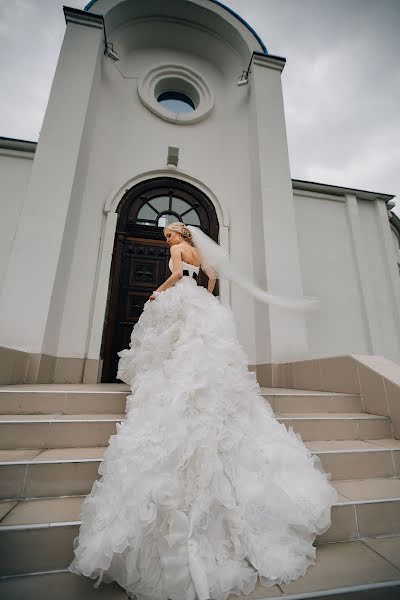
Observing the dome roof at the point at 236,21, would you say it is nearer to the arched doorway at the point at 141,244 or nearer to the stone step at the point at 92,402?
the arched doorway at the point at 141,244

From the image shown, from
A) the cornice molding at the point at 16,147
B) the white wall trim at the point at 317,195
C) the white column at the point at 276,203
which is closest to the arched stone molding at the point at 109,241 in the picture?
the white column at the point at 276,203

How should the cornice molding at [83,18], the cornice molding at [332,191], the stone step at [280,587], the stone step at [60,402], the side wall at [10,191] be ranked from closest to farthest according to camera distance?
the stone step at [280,587]
the stone step at [60,402]
the side wall at [10,191]
the cornice molding at [83,18]
the cornice molding at [332,191]

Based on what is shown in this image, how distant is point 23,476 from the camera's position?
1663 mm

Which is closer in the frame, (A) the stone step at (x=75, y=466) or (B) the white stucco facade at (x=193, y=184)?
(A) the stone step at (x=75, y=466)

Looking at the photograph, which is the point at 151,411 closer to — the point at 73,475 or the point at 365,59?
the point at 73,475

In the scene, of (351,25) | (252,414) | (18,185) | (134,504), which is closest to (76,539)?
(134,504)

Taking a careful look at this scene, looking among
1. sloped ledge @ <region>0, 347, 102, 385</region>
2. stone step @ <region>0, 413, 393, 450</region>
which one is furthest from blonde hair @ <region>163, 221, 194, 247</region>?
sloped ledge @ <region>0, 347, 102, 385</region>

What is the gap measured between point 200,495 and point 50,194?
15.6 ft

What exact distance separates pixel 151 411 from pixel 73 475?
2.31ft

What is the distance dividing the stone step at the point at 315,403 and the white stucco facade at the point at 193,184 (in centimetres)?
137

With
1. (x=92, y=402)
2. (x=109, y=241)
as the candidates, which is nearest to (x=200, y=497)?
(x=92, y=402)

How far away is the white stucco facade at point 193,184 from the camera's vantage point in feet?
13.9

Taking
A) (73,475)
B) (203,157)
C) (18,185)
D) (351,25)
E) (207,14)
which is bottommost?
(73,475)

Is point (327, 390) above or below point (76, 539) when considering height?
above
